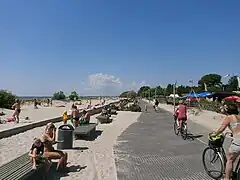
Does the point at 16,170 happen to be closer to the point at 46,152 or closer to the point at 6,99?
the point at 46,152

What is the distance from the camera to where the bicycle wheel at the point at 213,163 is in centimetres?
563

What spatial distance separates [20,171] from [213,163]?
3.82 metres

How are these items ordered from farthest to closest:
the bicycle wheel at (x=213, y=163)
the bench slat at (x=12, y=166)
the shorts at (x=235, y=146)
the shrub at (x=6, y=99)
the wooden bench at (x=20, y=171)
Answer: the shrub at (x=6, y=99), the bicycle wheel at (x=213, y=163), the shorts at (x=235, y=146), the bench slat at (x=12, y=166), the wooden bench at (x=20, y=171)

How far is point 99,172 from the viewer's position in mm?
6180

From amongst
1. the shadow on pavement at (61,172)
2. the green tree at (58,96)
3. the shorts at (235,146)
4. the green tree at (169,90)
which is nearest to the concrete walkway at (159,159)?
the shadow on pavement at (61,172)

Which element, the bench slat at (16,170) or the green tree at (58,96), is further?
the green tree at (58,96)

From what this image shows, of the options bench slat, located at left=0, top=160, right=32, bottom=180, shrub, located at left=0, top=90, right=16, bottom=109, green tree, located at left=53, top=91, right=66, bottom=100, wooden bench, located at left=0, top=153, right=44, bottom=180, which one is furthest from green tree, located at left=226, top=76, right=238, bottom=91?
bench slat, located at left=0, top=160, right=32, bottom=180

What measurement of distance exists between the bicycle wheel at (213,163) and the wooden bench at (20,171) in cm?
335

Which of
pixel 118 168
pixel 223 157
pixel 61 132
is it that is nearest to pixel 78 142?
pixel 61 132

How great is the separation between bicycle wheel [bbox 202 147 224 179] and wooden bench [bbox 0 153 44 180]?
11.0 ft

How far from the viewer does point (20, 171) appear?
14.8ft

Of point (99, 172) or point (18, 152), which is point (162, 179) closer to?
point (99, 172)

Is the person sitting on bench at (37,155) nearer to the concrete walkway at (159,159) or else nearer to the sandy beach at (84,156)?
the sandy beach at (84,156)

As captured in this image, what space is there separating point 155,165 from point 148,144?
3055 millimetres
